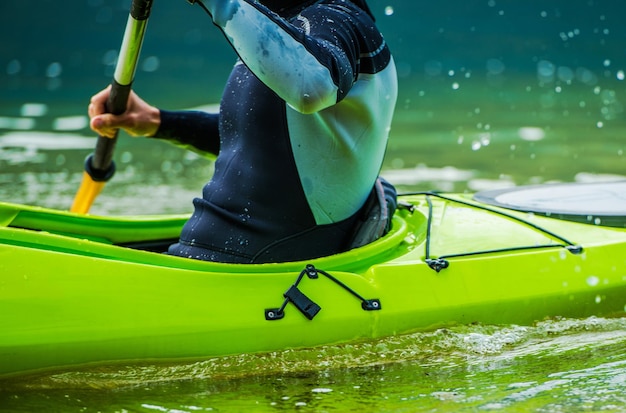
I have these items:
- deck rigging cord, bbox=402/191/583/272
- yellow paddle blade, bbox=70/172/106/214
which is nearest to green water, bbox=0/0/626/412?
deck rigging cord, bbox=402/191/583/272

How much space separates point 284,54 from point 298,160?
1.06ft

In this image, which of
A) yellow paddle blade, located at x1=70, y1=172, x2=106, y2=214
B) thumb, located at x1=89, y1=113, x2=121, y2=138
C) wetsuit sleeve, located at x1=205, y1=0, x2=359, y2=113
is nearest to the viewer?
wetsuit sleeve, located at x1=205, y1=0, x2=359, y2=113

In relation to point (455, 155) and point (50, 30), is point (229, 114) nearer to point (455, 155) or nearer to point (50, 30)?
point (455, 155)

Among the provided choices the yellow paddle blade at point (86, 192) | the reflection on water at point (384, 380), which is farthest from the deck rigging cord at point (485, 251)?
the yellow paddle blade at point (86, 192)

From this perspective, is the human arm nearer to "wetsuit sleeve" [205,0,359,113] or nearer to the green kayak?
the green kayak

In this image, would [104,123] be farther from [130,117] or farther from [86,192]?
[86,192]

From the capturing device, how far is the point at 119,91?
260 cm

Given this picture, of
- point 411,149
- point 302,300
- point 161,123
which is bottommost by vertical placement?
point 302,300

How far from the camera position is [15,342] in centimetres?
201

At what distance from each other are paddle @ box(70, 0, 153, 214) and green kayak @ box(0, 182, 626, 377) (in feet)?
1.02

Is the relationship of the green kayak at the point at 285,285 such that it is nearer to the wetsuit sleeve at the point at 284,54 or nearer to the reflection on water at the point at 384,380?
the reflection on water at the point at 384,380

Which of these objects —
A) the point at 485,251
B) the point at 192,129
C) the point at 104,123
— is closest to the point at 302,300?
the point at 485,251

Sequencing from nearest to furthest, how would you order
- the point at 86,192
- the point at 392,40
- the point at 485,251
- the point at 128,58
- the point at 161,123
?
the point at 485,251, the point at 128,58, the point at 161,123, the point at 86,192, the point at 392,40

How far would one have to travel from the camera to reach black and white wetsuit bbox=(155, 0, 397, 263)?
2111mm
